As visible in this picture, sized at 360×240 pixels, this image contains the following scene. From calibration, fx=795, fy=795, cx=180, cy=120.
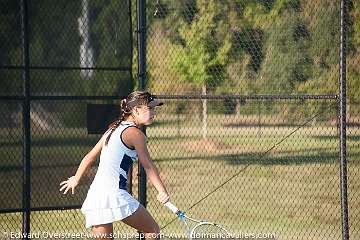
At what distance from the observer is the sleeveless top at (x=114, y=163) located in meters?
6.81

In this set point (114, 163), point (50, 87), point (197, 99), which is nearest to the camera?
point (114, 163)

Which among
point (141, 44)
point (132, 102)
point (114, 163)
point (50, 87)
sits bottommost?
Answer: point (114, 163)

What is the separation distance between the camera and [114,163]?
6.83 m

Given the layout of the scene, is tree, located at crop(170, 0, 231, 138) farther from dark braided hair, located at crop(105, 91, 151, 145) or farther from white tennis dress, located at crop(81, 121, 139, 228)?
white tennis dress, located at crop(81, 121, 139, 228)

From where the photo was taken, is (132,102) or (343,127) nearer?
(132,102)

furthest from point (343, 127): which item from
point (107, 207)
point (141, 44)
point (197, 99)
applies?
point (197, 99)

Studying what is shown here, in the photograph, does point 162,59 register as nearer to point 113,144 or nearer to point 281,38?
point 281,38

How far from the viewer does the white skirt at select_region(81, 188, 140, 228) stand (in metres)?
6.73

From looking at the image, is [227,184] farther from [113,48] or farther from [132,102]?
[132,102]

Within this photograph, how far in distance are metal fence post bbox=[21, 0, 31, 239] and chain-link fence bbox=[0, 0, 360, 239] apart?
0.05 ft

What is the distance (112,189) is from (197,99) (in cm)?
831

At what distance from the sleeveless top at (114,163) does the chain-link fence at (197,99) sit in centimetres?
234

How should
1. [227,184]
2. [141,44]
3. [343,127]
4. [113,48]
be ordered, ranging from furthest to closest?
[227,184] → [113,48] → [141,44] → [343,127]

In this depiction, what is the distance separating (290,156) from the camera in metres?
26.6
